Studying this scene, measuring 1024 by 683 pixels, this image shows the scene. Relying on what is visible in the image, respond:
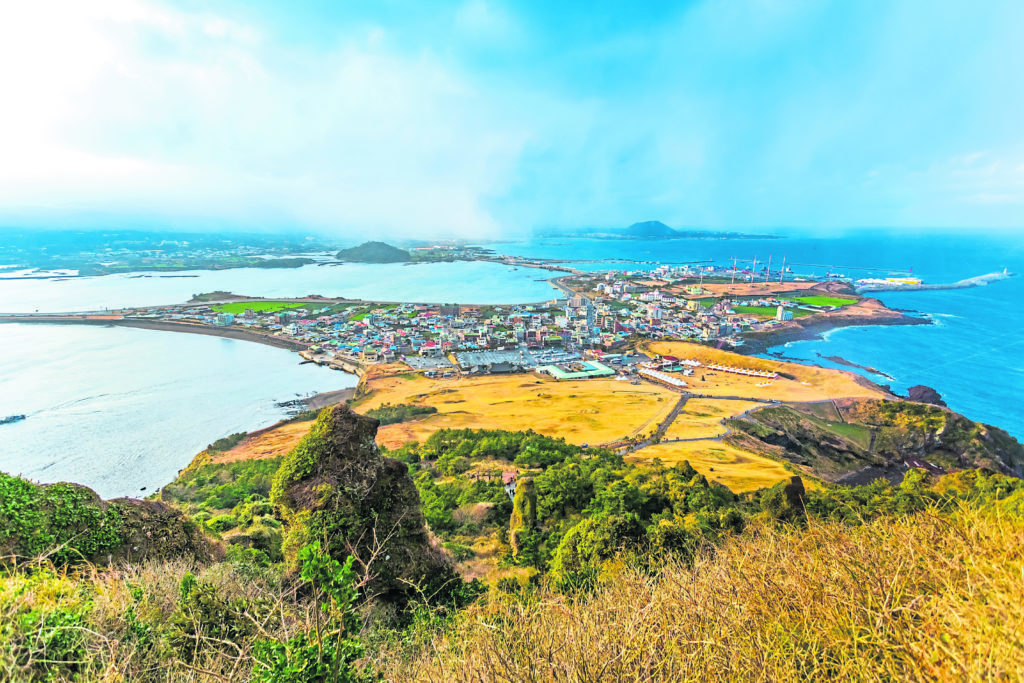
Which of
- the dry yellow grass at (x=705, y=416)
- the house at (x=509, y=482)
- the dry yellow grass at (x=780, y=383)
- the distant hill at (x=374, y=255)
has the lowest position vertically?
the dry yellow grass at (x=705, y=416)

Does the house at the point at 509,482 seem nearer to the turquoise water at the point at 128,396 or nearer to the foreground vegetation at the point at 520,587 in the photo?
the foreground vegetation at the point at 520,587

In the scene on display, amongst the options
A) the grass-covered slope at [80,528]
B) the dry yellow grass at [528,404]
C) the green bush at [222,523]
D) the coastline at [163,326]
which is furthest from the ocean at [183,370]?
the grass-covered slope at [80,528]

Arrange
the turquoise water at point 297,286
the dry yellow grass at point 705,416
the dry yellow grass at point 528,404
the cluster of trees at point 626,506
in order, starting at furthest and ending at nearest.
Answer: the turquoise water at point 297,286, the dry yellow grass at point 528,404, the dry yellow grass at point 705,416, the cluster of trees at point 626,506

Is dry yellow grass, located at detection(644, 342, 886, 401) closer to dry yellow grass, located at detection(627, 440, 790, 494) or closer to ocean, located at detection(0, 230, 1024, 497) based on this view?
ocean, located at detection(0, 230, 1024, 497)

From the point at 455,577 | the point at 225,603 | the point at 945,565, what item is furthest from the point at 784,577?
the point at 225,603

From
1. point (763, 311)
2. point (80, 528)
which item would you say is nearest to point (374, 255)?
point (763, 311)

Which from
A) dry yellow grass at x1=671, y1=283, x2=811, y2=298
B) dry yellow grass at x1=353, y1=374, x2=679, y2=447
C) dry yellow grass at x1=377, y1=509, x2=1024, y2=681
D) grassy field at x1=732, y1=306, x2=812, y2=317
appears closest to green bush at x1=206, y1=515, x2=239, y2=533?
dry yellow grass at x1=377, y1=509, x2=1024, y2=681
